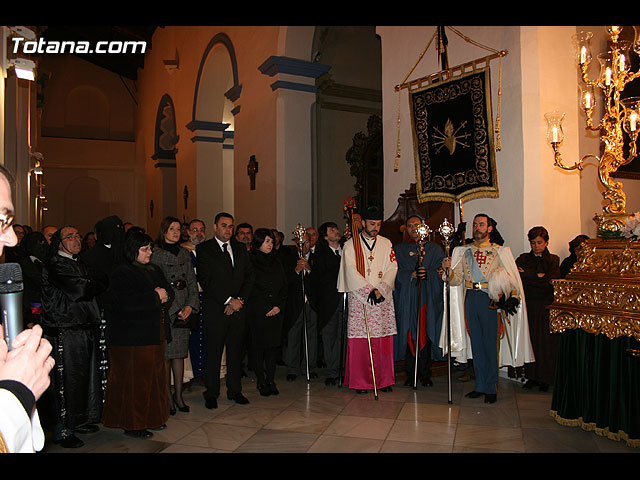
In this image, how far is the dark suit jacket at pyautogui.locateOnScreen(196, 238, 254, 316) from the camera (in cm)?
443

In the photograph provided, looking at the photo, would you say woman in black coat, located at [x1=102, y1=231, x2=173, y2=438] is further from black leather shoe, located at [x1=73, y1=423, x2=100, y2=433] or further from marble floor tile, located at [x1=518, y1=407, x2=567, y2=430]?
marble floor tile, located at [x1=518, y1=407, x2=567, y2=430]

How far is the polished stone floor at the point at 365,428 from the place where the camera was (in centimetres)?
348

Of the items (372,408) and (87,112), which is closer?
(372,408)

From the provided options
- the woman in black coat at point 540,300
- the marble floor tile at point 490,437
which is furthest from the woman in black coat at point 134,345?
the woman in black coat at point 540,300

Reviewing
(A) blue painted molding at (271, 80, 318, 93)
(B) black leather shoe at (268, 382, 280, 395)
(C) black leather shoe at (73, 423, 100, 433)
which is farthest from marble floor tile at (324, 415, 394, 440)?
(A) blue painted molding at (271, 80, 318, 93)

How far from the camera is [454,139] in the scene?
5930 mm

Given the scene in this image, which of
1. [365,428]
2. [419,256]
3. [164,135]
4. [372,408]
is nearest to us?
[365,428]

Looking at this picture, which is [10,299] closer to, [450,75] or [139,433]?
[139,433]

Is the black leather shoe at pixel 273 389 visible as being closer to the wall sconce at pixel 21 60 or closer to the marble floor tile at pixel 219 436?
the marble floor tile at pixel 219 436

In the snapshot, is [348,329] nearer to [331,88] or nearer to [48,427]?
[48,427]

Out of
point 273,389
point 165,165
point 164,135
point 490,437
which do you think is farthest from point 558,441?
point 164,135

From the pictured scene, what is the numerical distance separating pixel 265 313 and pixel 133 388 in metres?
1.51

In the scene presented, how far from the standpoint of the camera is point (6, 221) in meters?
1.29
